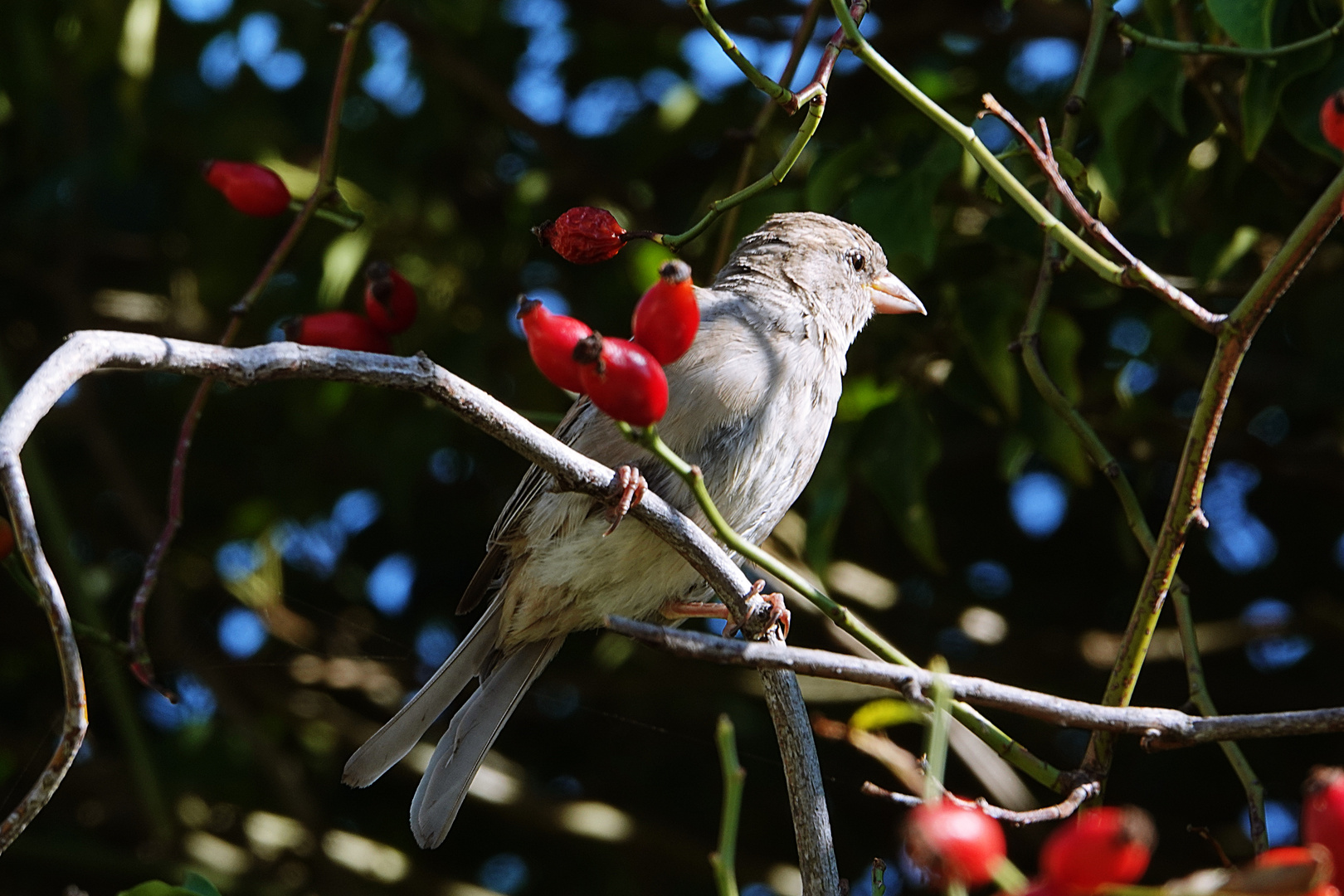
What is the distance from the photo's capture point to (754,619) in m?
2.64

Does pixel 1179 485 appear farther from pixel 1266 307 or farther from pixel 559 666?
pixel 559 666

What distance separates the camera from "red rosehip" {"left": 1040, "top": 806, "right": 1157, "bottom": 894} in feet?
4.17

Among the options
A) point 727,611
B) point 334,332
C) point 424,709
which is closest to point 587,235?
point 334,332

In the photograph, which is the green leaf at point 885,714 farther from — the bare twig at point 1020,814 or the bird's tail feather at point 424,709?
the bird's tail feather at point 424,709

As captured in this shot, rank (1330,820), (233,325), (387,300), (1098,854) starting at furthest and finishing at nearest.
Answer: (387,300) < (233,325) < (1330,820) < (1098,854)

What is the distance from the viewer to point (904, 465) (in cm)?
344

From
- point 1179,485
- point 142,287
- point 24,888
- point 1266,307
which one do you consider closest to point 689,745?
point 24,888

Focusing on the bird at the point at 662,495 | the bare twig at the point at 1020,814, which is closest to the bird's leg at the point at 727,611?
the bird at the point at 662,495

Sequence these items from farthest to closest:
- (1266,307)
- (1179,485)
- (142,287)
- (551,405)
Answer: (142,287) → (551,405) → (1179,485) → (1266,307)

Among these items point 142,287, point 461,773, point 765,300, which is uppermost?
point 142,287

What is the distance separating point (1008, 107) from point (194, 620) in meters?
3.59

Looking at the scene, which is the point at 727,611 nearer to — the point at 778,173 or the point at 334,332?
the point at 334,332

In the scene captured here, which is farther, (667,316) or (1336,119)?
(667,316)

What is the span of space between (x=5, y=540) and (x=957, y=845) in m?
1.98
